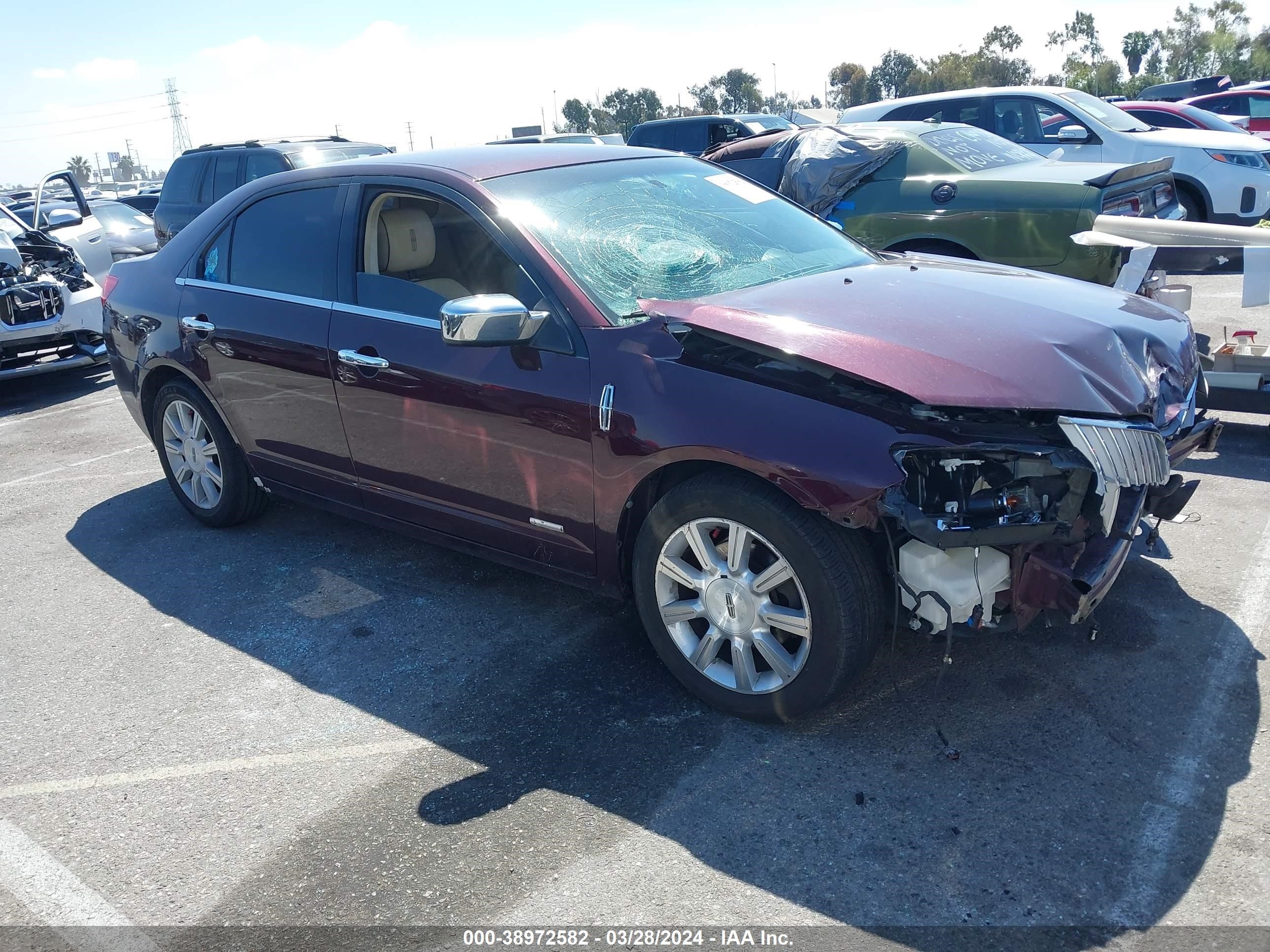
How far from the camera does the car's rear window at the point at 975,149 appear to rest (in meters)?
7.82

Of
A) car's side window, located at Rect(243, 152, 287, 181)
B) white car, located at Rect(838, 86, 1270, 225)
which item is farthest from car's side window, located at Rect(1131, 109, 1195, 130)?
car's side window, located at Rect(243, 152, 287, 181)

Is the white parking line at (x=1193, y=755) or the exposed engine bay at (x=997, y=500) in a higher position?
the exposed engine bay at (x=997, y=500)

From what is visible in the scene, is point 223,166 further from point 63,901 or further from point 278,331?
point 63,901

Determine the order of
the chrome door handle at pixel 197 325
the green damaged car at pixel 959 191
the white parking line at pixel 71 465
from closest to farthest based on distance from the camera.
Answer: the chrome door handle at pixel 197 325, the white parking line at pixel 71 465, the green damaged car at pixel 959 191

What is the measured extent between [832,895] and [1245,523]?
3183mm

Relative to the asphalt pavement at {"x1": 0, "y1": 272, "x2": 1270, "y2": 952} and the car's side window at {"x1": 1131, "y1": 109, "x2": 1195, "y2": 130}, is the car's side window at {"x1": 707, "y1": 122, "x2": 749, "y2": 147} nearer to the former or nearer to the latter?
the car's side window at {"x1": 1131, "y1": 109, "x2": 1195, "y2": 130}

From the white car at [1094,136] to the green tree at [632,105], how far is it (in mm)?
76572

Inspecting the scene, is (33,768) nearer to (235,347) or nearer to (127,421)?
(235,347)

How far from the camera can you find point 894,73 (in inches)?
3356

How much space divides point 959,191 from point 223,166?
8.31 meters

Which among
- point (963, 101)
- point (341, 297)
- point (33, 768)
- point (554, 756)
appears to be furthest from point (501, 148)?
point (963, 101)

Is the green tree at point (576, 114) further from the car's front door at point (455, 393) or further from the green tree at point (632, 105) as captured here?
the car's front door at point (455, 393)

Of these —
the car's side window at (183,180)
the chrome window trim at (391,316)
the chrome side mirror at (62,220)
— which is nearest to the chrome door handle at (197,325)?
the chrome window trim at (391,316)

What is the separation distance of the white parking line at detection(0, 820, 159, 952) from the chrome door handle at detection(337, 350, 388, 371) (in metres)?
1.99
